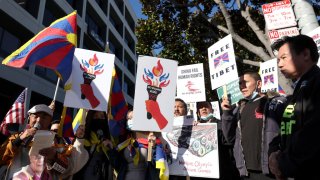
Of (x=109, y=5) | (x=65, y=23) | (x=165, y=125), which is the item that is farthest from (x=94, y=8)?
(x=165, y=125)

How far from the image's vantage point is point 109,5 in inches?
1091

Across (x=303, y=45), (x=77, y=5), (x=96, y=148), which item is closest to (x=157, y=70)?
(x=96, y=148)

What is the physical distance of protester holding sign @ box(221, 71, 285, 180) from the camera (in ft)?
8.77

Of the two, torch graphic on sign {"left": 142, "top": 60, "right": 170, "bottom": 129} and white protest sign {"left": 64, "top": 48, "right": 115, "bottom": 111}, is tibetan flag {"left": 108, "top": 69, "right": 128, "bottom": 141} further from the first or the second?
torch graphic on sign {"left": 142, "top": 60, "right": 170, "bottom": 129}

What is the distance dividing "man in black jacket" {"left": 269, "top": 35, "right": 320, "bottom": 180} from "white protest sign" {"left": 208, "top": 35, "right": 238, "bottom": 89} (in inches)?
79.2

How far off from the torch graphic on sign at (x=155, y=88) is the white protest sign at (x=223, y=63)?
2.81ft

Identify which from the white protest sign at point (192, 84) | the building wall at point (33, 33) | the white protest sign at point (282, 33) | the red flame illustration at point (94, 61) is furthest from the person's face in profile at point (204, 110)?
the building wall at point (33, 33)

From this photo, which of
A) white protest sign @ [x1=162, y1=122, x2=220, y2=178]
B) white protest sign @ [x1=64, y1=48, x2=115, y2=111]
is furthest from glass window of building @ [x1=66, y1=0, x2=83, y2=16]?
white protest sign @ [x1=162, y1=122, x2=220, y2=178]

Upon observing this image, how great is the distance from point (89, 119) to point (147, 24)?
691 cm

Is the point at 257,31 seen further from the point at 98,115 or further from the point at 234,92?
the point at 98,115

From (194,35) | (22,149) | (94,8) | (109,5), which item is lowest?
(22,149)

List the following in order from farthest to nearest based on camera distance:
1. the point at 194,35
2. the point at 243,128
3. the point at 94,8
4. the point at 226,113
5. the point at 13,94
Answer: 1. the point at 94,8
2. the point at 13,94
3. the point at 194,35
4. the point at 226,113
5. the point at 243,128

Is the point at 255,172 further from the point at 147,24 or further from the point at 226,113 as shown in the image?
the point at 147,24

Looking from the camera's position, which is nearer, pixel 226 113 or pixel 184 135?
pixel 226 113
